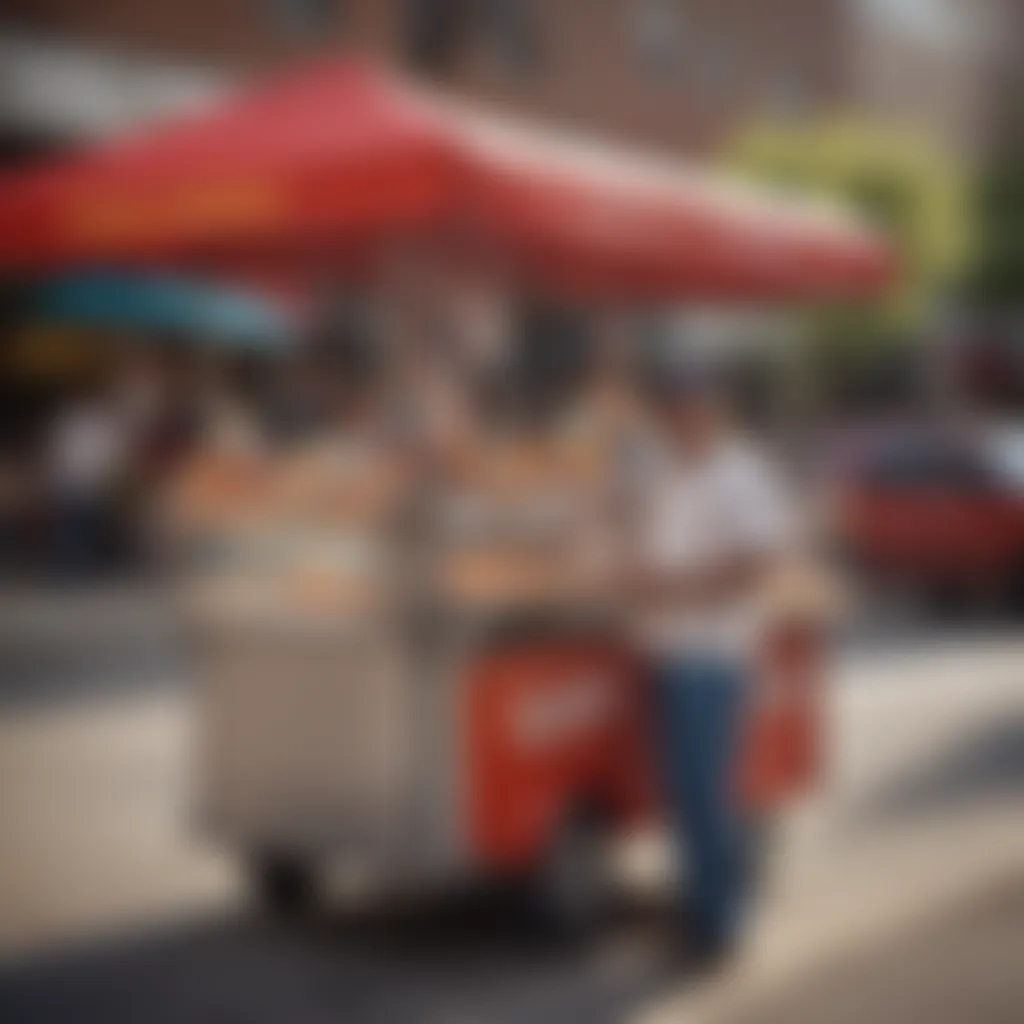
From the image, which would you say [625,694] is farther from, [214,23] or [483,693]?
[214,23]

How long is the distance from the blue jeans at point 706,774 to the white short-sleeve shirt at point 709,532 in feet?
0.13

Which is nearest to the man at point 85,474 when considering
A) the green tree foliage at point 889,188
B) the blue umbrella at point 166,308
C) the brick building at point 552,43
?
the blue umbrella at point 166,308

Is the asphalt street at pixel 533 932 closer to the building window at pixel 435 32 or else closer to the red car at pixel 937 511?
the red car at pixel 937 511

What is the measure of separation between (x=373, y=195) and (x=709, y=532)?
688 mm

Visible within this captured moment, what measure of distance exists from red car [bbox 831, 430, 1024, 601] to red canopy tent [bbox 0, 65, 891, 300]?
1.07 ft

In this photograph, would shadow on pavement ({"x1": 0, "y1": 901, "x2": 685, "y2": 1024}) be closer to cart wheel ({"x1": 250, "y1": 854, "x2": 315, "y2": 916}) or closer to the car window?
cart wheel ({"x1": 250, "y1": 854, "x2": 315, "y2": 916})

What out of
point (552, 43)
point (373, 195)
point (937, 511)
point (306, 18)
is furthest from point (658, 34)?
point (937, 511)

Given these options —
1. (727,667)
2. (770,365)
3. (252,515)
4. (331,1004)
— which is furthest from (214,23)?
(331,1004)

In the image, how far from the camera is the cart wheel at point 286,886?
132 inches

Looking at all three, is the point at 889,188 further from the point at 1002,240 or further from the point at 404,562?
the point at 404,562

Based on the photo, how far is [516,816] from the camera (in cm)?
311

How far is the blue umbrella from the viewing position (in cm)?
330

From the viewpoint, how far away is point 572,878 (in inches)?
129

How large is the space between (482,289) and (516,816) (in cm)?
87
